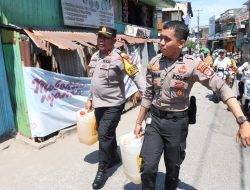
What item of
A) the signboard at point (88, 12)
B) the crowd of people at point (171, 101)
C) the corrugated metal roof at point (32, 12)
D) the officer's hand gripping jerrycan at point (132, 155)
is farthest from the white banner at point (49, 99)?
the crowd of people at point (171, 101)

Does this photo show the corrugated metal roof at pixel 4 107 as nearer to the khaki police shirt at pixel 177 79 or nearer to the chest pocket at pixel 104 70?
the chest pocket at pixel 104 70

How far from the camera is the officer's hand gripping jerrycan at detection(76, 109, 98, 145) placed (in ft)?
13.5

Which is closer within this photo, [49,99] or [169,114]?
[169,114]

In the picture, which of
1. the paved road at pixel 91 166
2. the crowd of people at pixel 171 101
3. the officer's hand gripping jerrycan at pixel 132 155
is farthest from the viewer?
the paved road at pixel 91 166

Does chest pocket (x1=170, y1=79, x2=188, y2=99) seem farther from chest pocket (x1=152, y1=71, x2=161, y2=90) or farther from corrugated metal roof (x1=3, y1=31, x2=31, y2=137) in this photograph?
corrugated metal roof (x1=3, y1=31, x2=31, y2=137)

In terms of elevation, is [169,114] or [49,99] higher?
[169,114]

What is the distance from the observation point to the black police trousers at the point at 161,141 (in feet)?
9.69

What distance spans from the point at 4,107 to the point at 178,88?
407 centimetres

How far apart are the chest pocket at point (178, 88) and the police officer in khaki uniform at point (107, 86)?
859mm

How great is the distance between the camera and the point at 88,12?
8.25 meters

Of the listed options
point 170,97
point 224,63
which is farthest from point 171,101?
point 224,63

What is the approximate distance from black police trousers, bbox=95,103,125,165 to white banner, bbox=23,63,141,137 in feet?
6.97

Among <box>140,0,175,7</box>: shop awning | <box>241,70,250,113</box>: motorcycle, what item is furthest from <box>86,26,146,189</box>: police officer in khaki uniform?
<box>140,0,175,7</box>: shop awning

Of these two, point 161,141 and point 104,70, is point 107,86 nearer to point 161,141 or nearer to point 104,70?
point 104,70
